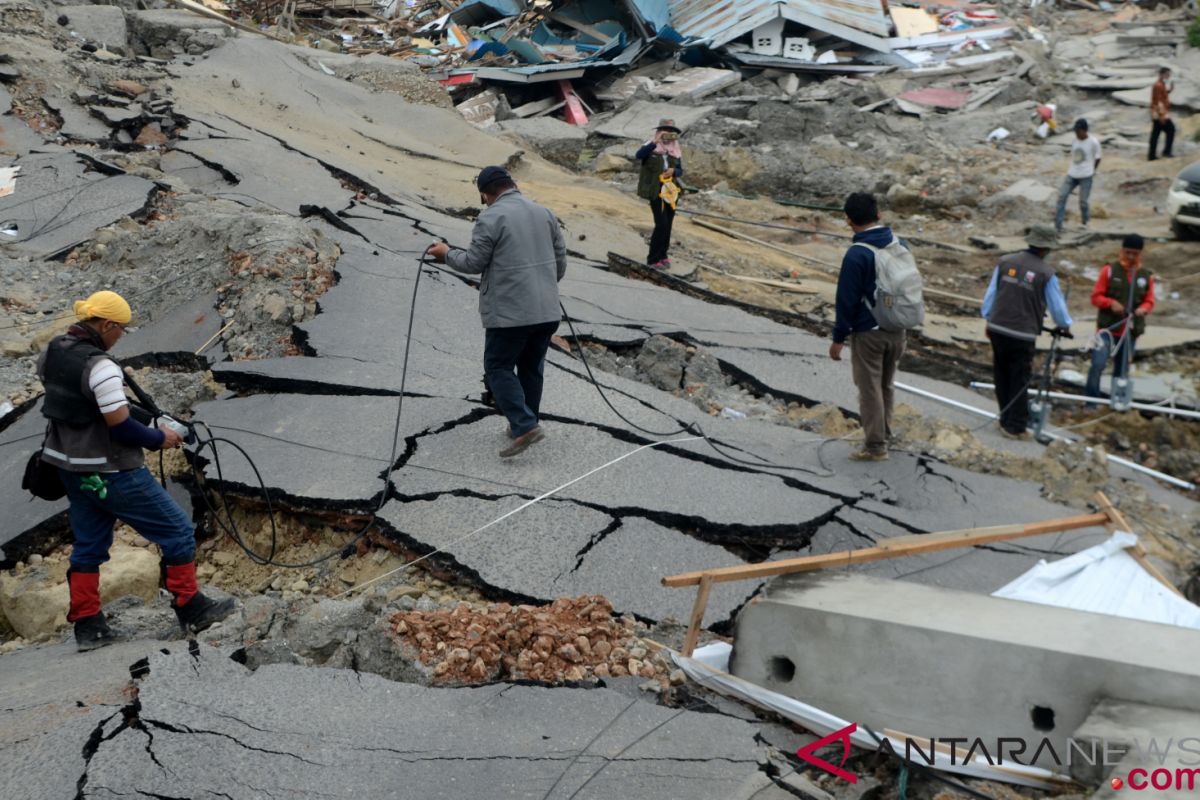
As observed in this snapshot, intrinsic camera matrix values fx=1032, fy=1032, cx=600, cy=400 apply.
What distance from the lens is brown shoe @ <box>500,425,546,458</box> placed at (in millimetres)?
5566

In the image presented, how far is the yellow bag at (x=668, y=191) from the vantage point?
9.76 m

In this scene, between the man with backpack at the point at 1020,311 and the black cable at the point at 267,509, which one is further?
the man with backpack at the point at 1020,311

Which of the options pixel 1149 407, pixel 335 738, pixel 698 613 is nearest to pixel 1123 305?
pixel 1149 407

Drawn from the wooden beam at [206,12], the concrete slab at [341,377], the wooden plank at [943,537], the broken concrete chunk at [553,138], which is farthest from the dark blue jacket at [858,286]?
the wooden beam at [206,12]

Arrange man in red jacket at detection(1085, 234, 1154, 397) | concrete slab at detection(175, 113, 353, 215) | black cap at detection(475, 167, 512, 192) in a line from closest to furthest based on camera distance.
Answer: black cap at detection(475, 167, 512, 192), man in red jacket at detection(1085, 234, 1154, 397), concrete slab at detection(175, 113, 353, 215)

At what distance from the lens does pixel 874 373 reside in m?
5.98

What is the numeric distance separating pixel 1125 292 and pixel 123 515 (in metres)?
7.30

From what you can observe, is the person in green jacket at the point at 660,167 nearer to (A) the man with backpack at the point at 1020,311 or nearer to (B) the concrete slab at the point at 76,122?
(A) the man with backpack at the point at 1020,311

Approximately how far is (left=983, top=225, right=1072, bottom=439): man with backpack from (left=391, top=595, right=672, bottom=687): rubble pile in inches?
161

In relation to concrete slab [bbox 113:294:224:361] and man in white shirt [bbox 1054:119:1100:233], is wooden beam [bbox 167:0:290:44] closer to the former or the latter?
concrete slab [bbox 113:294:224:361]

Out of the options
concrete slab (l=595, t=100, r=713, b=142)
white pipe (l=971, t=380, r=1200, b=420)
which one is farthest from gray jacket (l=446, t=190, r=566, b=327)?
concrete slab (l=595, t=100, r=713, b=142)

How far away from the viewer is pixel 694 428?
637 cm

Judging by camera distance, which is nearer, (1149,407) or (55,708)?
(55,708)

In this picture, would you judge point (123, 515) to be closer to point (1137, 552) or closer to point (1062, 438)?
point (1137, 552)
